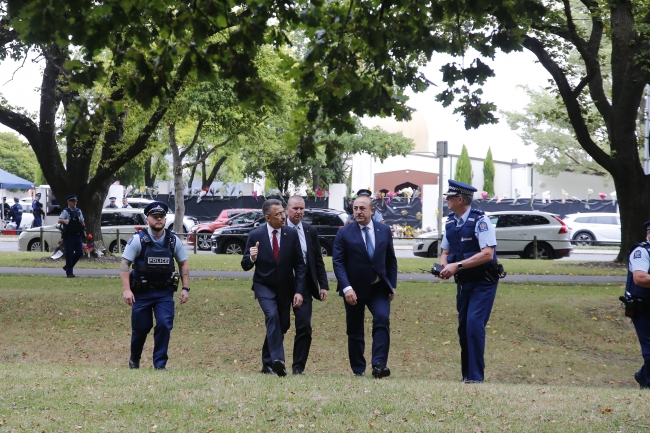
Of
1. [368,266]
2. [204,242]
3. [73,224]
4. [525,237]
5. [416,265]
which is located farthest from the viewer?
[204,242]

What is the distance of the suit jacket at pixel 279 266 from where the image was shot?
9195 mm

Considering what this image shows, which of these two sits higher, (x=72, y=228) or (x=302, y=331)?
(x=72, y=228)

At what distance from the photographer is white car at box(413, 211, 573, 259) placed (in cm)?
2645

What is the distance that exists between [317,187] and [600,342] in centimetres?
3908

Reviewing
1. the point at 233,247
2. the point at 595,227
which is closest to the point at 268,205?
the point at 233,247

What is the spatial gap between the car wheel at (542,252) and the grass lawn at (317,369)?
8.59 meters

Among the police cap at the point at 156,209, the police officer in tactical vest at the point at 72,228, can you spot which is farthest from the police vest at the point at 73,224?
the police cap at the point at 156,209

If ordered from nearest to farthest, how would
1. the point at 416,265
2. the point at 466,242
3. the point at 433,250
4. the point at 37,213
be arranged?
the point at 466,242, the point at 416,265, the point at 433,250, the point at 37,213

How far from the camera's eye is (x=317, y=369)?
12.4 metres

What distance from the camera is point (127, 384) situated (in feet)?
25.0

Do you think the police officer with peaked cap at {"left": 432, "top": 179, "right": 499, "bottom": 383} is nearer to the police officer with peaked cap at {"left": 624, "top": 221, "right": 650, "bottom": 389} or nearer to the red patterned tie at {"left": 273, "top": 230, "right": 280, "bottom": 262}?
the police officer with peaked cap at {"left": 624, "top": 221, "right": 650, "bottom": 389}

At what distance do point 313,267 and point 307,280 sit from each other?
150mm

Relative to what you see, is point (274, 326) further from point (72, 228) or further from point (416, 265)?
point (416, 265)

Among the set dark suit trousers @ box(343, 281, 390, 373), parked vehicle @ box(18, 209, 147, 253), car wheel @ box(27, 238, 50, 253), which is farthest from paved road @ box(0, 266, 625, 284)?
dark suit trousers @ box(343, 281, 390, 373)
